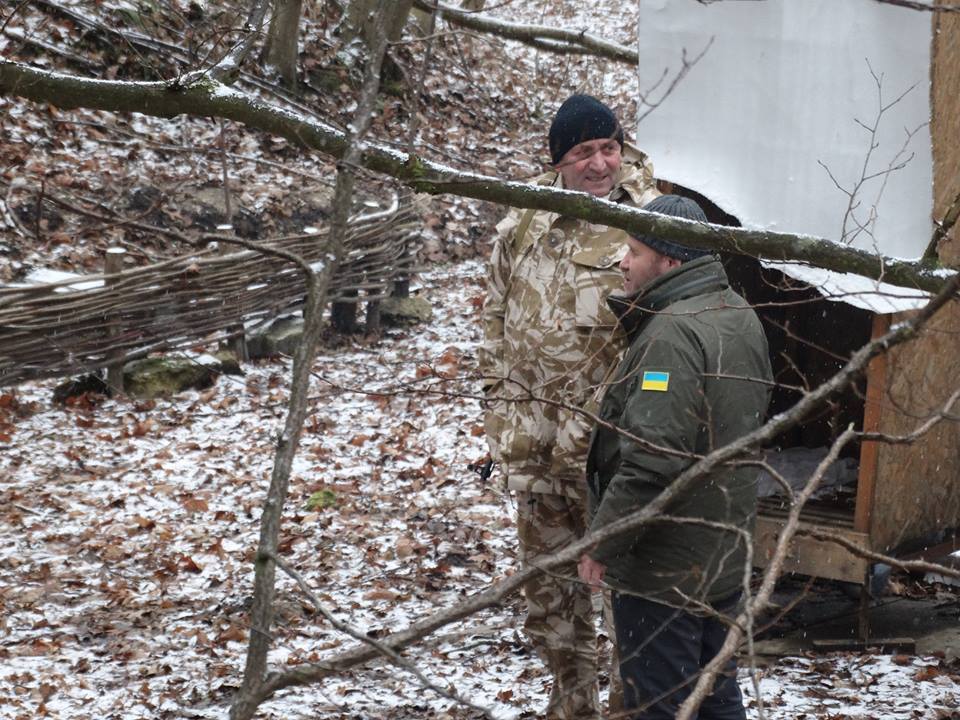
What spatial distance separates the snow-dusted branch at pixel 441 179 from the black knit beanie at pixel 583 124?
881mm

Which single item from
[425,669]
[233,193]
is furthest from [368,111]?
[233,193]

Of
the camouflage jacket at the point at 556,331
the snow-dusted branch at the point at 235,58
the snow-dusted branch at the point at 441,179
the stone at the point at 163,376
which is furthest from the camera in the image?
the stone at the point at 163,376

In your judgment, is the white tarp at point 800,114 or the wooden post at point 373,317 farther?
the wooden post at point 373,317

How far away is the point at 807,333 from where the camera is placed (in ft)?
19.6

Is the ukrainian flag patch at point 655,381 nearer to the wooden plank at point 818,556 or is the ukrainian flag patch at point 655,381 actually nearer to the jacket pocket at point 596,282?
the jacket pocket at point 596,282

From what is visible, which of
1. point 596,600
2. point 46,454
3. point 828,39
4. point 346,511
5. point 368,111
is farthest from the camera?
point 46,454

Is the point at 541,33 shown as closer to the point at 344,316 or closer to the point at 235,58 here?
the point at 344,316

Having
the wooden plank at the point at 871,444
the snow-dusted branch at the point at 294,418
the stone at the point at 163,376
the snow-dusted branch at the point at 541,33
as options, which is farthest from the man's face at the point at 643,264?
the stone at the point at 163,376

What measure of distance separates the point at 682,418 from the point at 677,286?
40 centimetres

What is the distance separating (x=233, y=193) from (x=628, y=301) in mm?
8607

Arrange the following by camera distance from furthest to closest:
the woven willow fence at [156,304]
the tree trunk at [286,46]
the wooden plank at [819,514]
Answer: the tree trunk at [286,46], the woven willow fence at [156,304], the wooden plank at [819,514]

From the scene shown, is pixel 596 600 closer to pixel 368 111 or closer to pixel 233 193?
pixel 368 111

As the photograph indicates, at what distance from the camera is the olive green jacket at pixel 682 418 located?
2.87 m

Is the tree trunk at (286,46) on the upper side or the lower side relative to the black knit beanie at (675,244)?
upper
